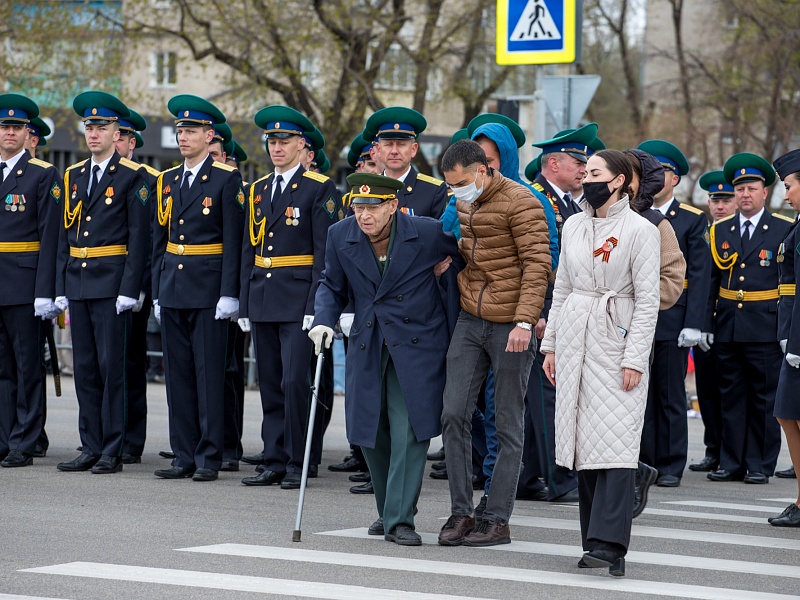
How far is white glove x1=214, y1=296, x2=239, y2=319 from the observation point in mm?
10055

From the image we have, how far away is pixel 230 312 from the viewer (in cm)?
1007

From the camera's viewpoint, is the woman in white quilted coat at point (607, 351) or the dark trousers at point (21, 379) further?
the dark trousers at point (21, 379)

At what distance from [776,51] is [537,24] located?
16718 mm

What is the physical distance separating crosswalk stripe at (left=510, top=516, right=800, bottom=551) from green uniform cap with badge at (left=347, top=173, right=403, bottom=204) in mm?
2243

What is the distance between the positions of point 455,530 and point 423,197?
10.8 ft

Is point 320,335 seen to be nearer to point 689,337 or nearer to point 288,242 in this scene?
point 288,242

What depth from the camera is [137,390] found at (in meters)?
11.0

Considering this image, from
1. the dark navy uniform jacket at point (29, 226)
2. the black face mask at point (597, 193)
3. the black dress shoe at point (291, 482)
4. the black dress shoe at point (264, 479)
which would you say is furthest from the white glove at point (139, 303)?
the black face mask at point (597, 193)

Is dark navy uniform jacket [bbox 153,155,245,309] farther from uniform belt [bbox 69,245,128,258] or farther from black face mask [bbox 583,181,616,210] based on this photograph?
black face mask [bbox 583,181,616,210]

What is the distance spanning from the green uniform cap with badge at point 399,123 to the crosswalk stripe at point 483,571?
3.82 meters

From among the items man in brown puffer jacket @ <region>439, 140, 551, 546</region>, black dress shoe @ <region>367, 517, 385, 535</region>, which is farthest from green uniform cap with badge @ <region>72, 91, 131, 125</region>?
black dress shoe @ <region>367, 517, 385, 535</region>

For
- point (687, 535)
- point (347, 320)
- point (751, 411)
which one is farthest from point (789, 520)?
point (347, 320)

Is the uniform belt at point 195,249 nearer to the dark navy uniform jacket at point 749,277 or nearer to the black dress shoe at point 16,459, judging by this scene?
the black dress shoe at point 16,459

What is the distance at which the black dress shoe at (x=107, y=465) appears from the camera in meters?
10.3
